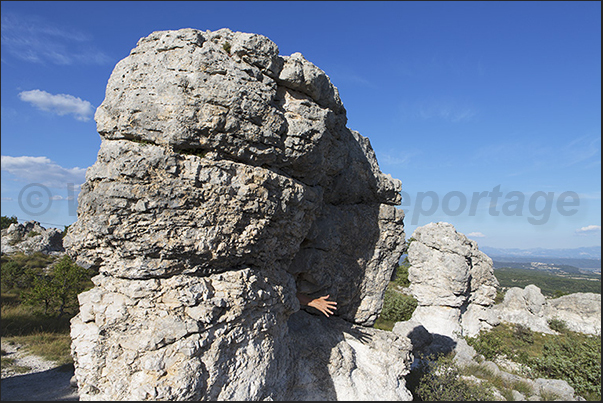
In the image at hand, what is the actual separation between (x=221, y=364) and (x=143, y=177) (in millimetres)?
3633

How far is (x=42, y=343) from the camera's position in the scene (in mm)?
16406

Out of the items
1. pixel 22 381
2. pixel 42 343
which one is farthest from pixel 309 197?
pixel 42 343

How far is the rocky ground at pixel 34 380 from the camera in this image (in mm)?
11336

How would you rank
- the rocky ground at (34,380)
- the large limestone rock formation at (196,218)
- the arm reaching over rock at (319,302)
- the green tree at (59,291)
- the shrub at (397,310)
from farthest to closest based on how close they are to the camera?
the shrub at (397,310)
the green tree at (59,291)
the rocky ground at (34,380)
the arm reaching over rock at (319,302)
the large limestone rock formation at (196,218)

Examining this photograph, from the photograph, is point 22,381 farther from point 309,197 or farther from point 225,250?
point 309,197

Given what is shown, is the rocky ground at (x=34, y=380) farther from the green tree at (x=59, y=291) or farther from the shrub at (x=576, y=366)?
the shrub at (x=576, y=366)

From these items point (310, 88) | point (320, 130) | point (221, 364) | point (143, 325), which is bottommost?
point (221, 364)

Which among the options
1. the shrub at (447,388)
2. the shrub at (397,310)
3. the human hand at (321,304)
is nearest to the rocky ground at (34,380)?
the human hand at (321,304)

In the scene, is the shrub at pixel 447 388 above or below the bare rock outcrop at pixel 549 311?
above

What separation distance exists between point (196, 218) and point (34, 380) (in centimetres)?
1290

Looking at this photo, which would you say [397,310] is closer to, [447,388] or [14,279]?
[447,388]

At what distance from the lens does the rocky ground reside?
11.3 metres

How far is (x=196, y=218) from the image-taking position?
19.2 feet

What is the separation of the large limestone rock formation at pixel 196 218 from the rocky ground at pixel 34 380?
339 inches
